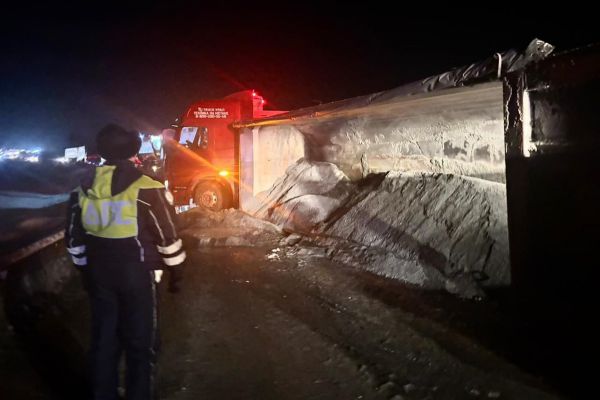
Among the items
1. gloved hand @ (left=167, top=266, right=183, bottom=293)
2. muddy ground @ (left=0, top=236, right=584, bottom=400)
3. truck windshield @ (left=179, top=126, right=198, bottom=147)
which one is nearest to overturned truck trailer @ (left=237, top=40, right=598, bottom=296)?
muddy ground @ (left=0, top=236, right=584, bottom=400)

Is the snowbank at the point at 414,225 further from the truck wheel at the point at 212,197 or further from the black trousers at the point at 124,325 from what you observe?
the black trousers at the point at 124,325

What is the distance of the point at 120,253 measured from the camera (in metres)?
3.01

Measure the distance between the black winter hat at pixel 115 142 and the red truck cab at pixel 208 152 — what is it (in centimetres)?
1068

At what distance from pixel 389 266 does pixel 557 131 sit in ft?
9.78

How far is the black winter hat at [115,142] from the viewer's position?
10.1 ft

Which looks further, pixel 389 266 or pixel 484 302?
pixel 389 266

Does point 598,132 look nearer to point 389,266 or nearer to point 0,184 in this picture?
point 389,266

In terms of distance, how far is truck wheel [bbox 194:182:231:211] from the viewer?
544 inches

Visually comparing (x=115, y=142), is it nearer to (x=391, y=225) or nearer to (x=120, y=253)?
(x=120, y=253)

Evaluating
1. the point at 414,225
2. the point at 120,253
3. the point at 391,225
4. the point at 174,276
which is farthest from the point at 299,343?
the point at 391,225

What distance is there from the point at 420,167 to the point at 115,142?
7236 millimetres

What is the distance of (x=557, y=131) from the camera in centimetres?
525

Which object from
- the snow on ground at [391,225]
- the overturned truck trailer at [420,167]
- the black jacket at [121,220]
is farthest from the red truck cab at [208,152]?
the black jacket at [121,220]

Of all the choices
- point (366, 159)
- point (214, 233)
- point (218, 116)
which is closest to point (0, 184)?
point (218, 116)
